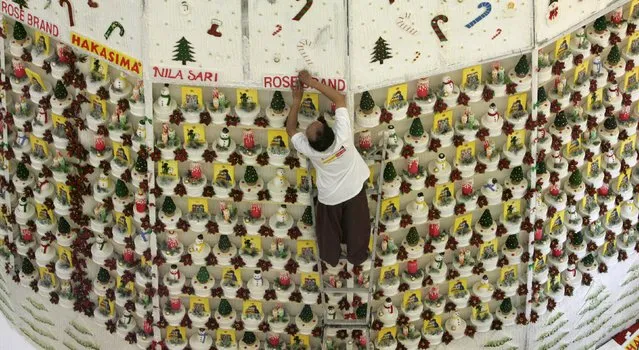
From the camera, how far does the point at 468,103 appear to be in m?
8.51

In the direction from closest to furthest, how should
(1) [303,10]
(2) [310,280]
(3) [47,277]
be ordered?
(1) [303,10], (2) [310,280], (3) [47,277]

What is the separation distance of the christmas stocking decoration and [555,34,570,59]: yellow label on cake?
2642 mm

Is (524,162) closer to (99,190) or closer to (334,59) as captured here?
(334,59)

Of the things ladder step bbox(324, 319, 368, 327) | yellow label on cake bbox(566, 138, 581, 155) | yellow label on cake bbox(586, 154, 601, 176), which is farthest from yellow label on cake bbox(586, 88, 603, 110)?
ladder step bbox(324, 319, 368, 327)

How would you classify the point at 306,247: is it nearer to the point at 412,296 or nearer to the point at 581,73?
the point at 412,296

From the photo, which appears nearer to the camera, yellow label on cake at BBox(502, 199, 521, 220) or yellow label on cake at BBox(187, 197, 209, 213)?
yellow label on cake at BBox(187, 197, 209, 213)

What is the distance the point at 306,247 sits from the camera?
8820mm

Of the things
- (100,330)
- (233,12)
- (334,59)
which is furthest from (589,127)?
(100,330)

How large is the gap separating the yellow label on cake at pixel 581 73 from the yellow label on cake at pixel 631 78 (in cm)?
49

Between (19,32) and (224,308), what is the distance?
2.76 metres

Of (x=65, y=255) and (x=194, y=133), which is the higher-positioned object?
(x=194, y=133)

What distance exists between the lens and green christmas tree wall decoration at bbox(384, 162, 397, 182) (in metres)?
8.54

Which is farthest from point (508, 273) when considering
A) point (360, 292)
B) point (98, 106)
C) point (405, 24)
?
point (98, 106)

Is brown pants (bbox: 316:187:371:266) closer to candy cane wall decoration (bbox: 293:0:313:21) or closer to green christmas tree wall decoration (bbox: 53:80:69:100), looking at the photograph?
candy cane wall decoration (bbox: 293:0:313:21)
